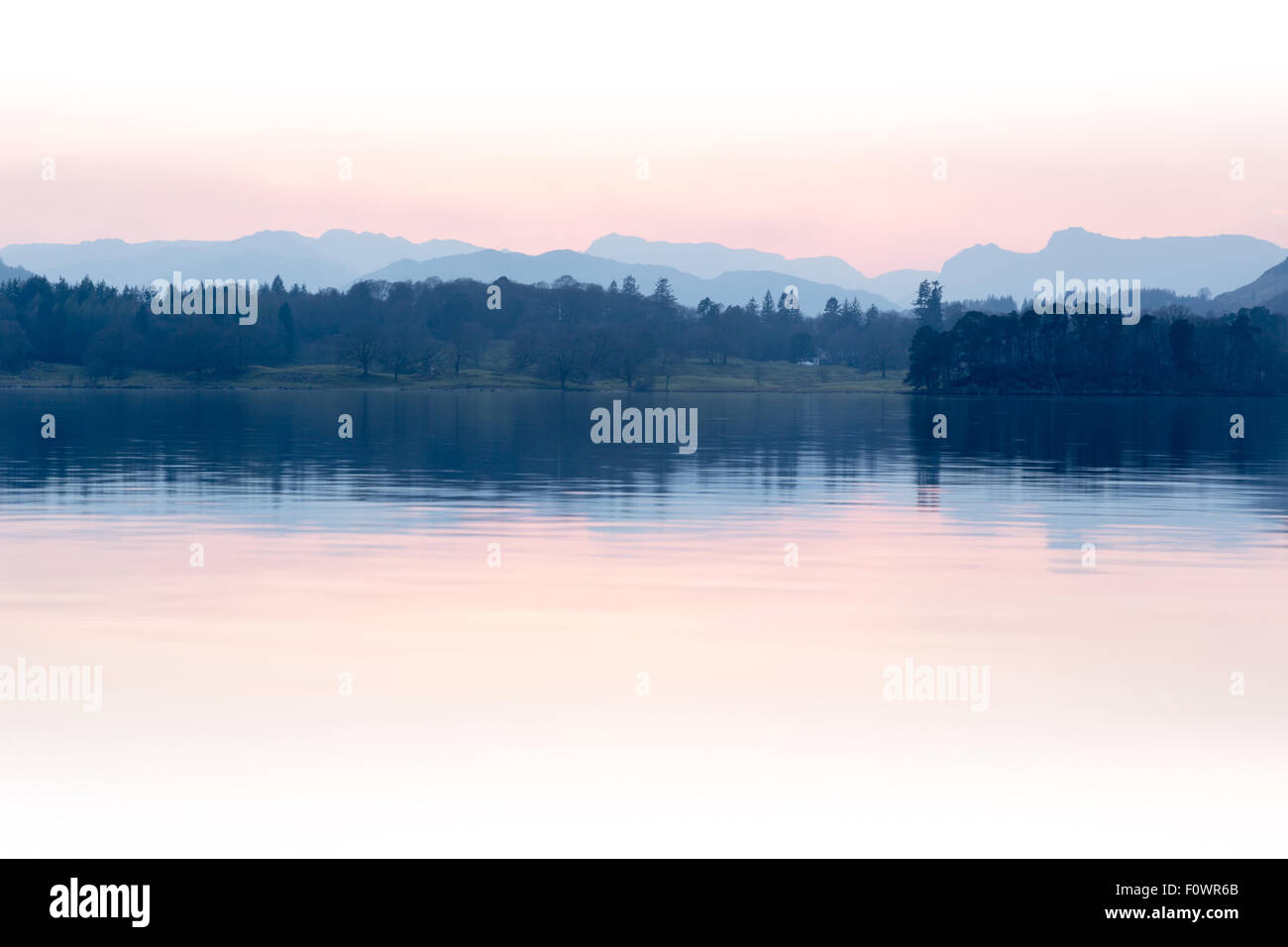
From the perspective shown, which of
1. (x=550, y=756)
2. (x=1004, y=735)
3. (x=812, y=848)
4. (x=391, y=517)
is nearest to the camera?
(x=812, y=848)

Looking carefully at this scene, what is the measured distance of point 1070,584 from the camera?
26.8 metres

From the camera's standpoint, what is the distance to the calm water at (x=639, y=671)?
13.6 metres

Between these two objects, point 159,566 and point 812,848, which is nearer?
point 812,848

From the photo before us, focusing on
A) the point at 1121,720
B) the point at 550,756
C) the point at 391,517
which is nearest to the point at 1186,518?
the point at 391,517

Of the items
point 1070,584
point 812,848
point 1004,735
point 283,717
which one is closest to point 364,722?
point 283,717

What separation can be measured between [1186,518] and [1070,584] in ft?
42.4

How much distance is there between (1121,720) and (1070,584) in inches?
394

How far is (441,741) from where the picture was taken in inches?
626

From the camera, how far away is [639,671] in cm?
1931

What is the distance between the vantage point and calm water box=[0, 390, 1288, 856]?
44.5 feet

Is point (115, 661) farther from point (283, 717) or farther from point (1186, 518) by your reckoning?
point (1186, 518)

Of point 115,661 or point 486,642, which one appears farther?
point 486,642
